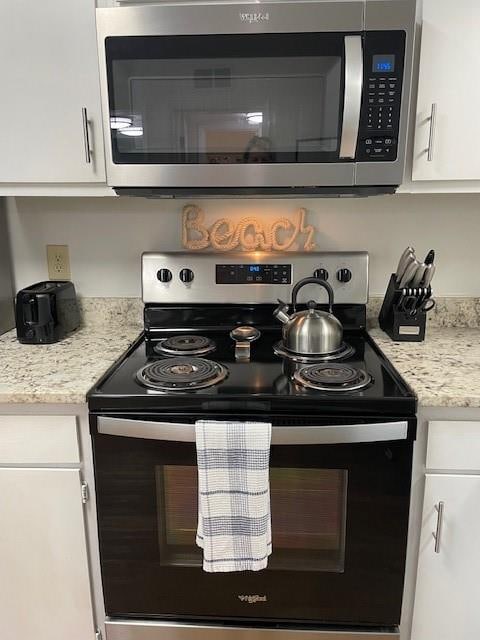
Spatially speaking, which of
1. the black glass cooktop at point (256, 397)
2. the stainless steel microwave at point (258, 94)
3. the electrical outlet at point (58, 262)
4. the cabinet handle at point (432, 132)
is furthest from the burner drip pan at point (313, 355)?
the electrical outlet at point (58, 262)

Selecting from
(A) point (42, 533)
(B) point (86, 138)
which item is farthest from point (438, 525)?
(B) point (86, 138)

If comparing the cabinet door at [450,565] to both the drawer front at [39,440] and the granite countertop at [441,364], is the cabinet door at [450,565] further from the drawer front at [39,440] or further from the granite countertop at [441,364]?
the drawer front at [39,440]

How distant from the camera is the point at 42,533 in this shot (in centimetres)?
135

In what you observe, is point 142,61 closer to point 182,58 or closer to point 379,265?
point 182,58

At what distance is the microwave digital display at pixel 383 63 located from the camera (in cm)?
128

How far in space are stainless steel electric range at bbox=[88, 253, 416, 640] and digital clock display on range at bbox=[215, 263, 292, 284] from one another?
1.14 feet

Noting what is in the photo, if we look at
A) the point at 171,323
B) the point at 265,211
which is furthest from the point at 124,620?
the point at 265,211

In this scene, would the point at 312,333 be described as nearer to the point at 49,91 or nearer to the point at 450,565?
the point at 450,565

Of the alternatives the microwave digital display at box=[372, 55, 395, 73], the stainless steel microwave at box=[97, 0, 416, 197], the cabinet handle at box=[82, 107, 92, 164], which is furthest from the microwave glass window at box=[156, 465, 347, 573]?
the microwave digital display at box=[372, 55, 395, 73]

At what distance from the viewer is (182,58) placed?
1.30 metres

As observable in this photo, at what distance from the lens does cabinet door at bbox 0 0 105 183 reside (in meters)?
1.37

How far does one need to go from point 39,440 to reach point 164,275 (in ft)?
2.11

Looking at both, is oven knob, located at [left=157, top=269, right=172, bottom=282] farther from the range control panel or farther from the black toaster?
the black toaster

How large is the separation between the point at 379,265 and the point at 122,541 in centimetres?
116
